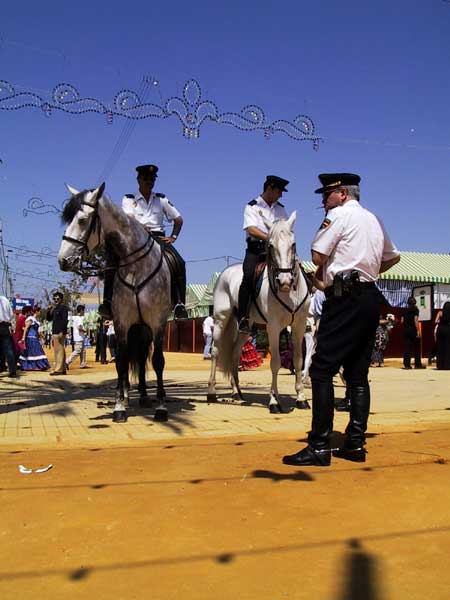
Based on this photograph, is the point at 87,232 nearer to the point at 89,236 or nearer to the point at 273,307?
the point at 89,236

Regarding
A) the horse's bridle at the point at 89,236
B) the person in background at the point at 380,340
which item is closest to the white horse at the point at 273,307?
the horse's bridle at the point at 89,236

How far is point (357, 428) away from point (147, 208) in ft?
15.4

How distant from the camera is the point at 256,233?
7895mm

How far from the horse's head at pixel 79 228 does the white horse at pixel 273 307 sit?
2.26m

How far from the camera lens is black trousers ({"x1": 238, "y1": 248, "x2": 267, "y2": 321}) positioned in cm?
813

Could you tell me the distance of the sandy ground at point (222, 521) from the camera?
2381mm

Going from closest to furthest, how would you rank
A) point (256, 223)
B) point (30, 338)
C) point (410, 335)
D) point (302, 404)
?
point (302, 404) < point (256, 223) < point (30, 338) < point (410, 335)

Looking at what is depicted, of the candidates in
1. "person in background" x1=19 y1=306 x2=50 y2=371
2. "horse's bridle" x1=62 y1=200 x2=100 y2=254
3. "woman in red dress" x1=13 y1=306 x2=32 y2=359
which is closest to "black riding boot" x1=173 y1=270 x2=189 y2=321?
"horse's bridle" x1=62 y1=200 x2=100 y2=254

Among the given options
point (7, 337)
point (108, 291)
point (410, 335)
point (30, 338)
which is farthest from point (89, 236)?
point (410, 335)

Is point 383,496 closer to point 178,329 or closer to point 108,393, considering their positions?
point 108,393

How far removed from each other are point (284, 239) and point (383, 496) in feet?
13.7

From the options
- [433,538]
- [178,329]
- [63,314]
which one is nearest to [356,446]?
[433,538]

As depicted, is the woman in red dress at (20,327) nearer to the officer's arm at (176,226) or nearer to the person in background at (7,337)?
the person in background at (7,337)

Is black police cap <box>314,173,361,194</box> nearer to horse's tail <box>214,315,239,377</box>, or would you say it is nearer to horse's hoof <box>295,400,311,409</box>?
horse's hoof <box>295,400,311,409</box>
